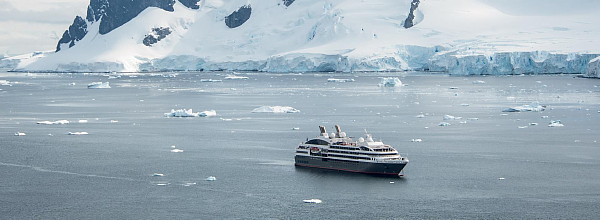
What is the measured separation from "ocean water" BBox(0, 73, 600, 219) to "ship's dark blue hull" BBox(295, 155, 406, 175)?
0.65 meters

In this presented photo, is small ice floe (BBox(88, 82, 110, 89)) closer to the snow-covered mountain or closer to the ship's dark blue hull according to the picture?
the snow-covered mountain

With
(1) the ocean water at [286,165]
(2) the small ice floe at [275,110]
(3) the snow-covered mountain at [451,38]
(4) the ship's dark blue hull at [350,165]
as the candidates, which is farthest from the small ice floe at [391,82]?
(4) the ship's dark blue hull at [350,165]

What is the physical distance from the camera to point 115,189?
4022 centimetres

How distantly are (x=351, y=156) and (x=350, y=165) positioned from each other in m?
0.47

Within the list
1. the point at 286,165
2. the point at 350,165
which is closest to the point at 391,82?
the point at 286,165

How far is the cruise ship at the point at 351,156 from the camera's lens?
1736 inches

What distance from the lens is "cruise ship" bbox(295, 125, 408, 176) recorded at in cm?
4409

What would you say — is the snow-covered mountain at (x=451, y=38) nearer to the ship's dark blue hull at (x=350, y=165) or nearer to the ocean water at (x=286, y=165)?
the ocean water at (x=286, y=165)

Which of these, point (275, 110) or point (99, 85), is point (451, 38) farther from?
point (275, 110)

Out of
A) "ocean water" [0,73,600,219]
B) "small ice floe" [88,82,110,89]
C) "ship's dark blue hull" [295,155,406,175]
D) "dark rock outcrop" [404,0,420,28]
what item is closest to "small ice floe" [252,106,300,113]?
"ocean water" [0,73,600,219]

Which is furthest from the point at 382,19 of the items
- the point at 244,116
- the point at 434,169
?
the point at 434,169

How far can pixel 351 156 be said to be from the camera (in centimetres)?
4541

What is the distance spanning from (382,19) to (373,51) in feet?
77.3

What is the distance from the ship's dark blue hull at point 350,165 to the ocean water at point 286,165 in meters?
0.65
